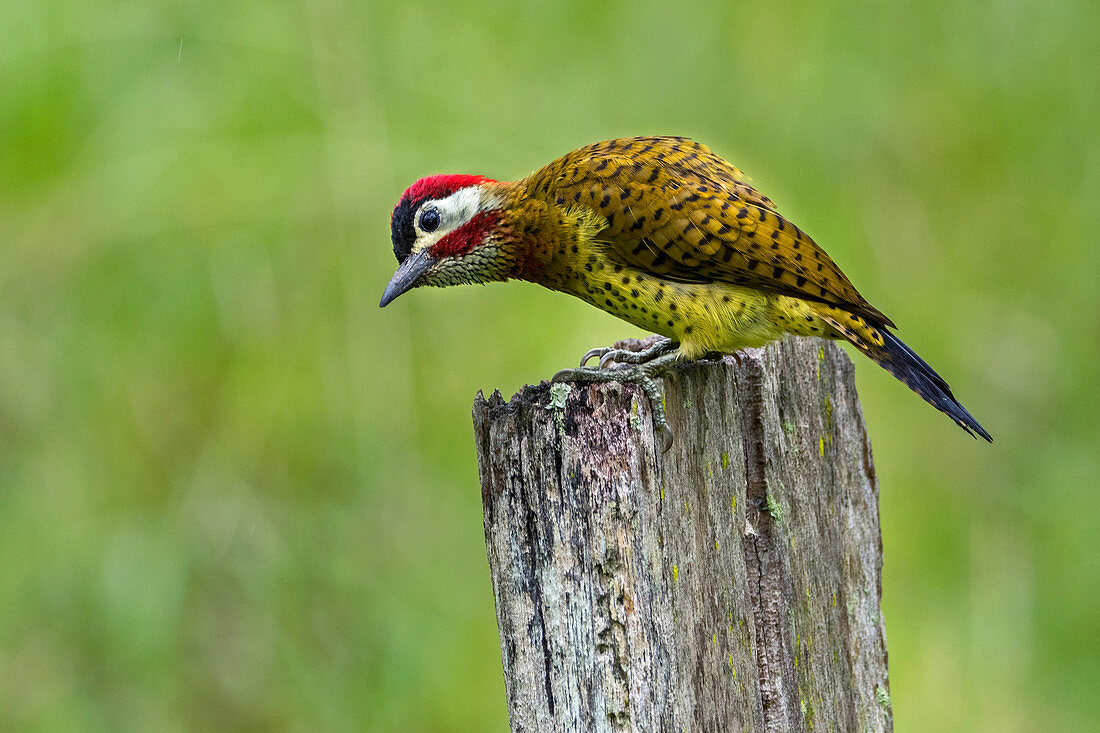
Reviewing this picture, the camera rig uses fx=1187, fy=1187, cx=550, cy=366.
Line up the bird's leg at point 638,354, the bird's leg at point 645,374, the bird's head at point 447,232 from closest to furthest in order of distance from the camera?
the bird's leg at point 645,374
the bird's leg at point 638,354
the bird's head at point 447,232

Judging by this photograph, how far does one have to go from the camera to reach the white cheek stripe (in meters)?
3.17

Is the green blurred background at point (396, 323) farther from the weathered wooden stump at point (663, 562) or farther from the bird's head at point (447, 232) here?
the weathered wooden stump at point (663, 562)

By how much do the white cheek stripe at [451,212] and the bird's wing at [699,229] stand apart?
34cm

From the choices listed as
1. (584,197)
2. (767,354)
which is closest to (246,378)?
(584,197)

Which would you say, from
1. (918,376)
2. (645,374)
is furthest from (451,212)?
(918,376)

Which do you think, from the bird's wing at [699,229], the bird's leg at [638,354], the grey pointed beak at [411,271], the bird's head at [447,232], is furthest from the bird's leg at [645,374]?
the grey pointed beak at [411,271]

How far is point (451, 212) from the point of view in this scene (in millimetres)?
3186

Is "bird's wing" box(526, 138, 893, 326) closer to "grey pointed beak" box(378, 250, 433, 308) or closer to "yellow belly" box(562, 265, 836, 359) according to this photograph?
"yellow belly" box(562, 265, 836, 359)

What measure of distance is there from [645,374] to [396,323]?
1.86 metres

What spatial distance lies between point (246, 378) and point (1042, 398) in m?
2.87

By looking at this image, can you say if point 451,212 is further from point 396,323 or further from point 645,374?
point 645,374

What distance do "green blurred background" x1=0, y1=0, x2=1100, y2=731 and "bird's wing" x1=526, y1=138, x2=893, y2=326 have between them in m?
1.24

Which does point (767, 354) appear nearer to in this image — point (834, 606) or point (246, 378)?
point (834, 606)

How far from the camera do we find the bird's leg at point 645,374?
199 cm
